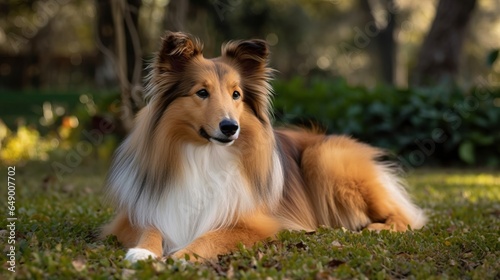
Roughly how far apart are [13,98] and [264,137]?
1575cm

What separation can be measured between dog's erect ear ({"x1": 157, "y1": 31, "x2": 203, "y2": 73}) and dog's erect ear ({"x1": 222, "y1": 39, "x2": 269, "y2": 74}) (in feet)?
1.00

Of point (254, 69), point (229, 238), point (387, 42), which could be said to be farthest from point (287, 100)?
point (387, 42)

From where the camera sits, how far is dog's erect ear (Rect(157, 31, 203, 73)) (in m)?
A: 4.91

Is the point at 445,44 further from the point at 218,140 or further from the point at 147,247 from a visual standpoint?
the point at 147,247

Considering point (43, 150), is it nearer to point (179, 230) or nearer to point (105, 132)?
point (105, 132)

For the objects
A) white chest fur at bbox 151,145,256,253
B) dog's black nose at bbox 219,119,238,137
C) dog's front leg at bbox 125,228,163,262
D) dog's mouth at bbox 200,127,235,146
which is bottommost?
dog's front leg at bbox 125,228,163,262

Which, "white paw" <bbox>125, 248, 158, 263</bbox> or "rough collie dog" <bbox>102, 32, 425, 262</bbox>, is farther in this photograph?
"rough collie dog" <bbox>102, 32, 425, 262</bbox>

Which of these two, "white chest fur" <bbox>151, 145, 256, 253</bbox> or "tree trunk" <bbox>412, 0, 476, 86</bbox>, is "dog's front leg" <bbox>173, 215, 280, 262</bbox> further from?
"tree trunk" <bbox>412, 0, 476, 86</bbox>

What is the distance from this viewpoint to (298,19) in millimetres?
26219

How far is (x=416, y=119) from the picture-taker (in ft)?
39.4

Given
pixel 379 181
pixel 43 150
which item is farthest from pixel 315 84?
pixel 379 181

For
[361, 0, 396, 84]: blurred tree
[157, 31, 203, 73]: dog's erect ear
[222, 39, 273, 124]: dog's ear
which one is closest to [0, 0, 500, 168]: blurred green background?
[157, 31, 203, 73]: dog's erect ear

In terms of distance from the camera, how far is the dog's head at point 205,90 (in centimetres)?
477

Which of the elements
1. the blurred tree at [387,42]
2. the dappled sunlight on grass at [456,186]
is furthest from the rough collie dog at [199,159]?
the blurred tree at [387,42]
